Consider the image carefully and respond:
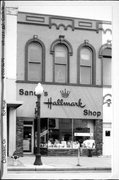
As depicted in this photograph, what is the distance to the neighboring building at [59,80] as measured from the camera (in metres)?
14.8

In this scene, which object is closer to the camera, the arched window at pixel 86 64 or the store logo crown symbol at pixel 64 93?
the store logo crown symbol at pixel 64 93

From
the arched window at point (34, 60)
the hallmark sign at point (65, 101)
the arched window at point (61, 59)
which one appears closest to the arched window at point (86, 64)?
the hallmark sign at point (65, 101)

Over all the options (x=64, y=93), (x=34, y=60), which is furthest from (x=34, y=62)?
(x=64, y=93)

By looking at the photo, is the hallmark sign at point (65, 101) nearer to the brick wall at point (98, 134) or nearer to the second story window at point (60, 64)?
the brick wall at point (98, 134)

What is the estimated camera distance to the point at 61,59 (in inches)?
612

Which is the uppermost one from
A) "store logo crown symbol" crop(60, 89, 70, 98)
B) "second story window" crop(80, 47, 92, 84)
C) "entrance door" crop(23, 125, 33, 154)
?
"second story window" crop(80, 47, 92, 84)

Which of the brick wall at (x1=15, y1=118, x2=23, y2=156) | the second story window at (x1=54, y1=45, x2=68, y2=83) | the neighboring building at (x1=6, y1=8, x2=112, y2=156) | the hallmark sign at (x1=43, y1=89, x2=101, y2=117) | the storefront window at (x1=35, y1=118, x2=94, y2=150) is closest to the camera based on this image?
the brick wall at (x1=15, y1=118, x2=23, y2=156)

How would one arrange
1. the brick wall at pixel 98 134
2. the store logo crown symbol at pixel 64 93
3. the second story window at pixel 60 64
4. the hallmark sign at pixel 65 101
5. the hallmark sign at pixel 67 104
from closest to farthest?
the hallmark sign at pixel 65 101
the hallmark sign at pixel 67 104
the store logo crown symbol at pixel 64 93
the second story window at pixel 60 64
the brick wall at pixel 98 134

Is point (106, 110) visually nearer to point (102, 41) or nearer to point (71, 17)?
point (102, 41)

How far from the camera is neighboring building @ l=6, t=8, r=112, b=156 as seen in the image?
14.8m

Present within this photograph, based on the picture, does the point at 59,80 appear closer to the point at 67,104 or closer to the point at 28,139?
the point at 67,104

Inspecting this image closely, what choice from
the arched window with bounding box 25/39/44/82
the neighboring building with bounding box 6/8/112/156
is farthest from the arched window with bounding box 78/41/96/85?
the arched window with bounding box 25/39/44/82

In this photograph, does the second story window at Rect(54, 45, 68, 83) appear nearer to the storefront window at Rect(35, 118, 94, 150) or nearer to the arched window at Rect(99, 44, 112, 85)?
the arched window at Rect(99, 44, 112, 85)

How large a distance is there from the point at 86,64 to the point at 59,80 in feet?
4.07
